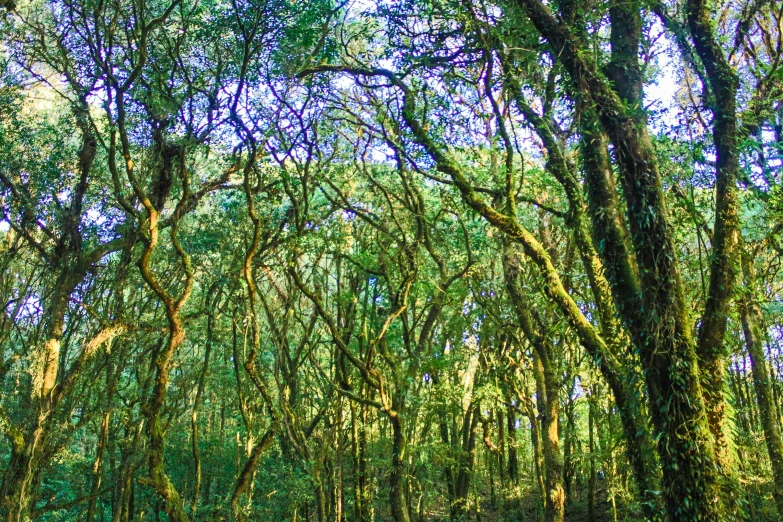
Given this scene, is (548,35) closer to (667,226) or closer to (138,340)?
(667,226)

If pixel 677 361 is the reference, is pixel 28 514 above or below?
below

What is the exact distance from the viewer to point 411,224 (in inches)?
412

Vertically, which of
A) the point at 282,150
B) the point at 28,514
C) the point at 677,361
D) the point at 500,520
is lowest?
the point at 500,520

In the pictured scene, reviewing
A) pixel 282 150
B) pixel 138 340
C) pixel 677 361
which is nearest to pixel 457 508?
pixel 138 340

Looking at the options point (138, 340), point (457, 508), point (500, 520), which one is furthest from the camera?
point (500, 520)

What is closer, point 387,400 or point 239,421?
point 387,400

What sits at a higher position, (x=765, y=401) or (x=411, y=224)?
(x=411, y=224)

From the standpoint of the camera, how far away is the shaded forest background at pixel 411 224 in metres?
4.77

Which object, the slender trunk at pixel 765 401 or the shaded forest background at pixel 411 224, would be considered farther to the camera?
the slender trunk at pixel 765 401

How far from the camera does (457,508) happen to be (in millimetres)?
14445

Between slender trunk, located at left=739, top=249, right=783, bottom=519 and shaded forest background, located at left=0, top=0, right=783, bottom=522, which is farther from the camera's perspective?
slender trunk, located at left=739, top=249, right=783, bottom=519

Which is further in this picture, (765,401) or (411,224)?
(411,224)

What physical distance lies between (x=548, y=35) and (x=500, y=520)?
14.4m

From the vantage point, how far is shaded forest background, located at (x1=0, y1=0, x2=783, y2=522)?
4770 millimetres
